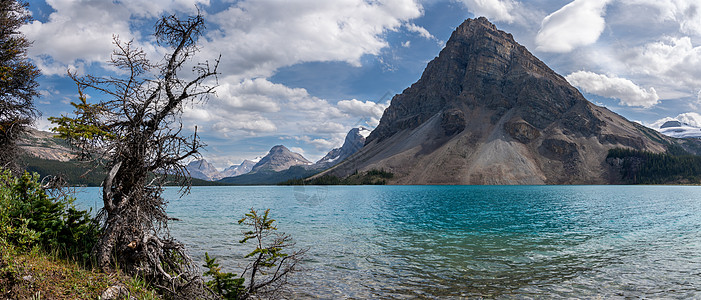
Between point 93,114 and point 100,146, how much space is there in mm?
1042

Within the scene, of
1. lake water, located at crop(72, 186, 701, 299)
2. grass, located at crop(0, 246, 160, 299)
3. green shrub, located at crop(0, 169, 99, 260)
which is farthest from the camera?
lake water, located at crop(72, 186, 701, 299)

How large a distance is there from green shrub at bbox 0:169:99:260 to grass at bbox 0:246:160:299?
0.53 meters

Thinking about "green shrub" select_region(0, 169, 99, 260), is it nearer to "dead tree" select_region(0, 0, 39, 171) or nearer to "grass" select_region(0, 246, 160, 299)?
"grass" select_region(0, 246, 160, 299)

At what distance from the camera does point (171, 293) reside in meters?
11.2

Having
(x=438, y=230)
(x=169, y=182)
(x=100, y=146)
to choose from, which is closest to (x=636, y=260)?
(x=438, y=230)

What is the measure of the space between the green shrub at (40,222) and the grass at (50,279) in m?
0.53

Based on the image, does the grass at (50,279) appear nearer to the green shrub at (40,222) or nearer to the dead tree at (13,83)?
the green shrub at (40,222)

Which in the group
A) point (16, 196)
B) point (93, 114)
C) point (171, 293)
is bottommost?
point (171, 293)

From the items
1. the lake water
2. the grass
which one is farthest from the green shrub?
the lake water

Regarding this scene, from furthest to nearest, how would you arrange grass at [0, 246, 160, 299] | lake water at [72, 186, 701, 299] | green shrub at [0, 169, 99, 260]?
1. lake water at [72, 186, 701, 299]
2. green shrub at [0, 169, 99, 260]
3. grass at [0, 246, 160, 299]

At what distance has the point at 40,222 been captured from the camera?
38.1ft

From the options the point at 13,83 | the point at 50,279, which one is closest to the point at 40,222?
the point at 50,279

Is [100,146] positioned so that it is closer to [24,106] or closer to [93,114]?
[93,114]

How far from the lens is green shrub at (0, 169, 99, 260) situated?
419 inches
